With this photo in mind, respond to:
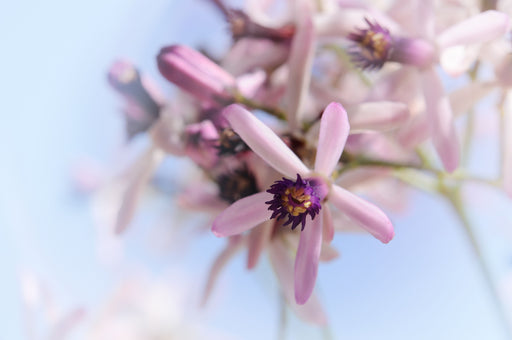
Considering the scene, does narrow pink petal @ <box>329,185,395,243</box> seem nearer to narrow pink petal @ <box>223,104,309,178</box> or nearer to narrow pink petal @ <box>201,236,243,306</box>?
narrow pink petal @ <box>223,104,309,178</box>

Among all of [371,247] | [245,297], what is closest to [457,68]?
[371,247]

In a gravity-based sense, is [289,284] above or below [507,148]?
below

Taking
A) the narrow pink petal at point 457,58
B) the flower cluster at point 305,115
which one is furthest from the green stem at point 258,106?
the narrow pink petal at point 457,58

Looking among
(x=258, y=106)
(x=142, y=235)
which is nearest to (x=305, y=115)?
(x=258, y=106)

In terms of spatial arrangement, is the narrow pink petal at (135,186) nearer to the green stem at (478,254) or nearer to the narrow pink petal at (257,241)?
the narrow pink petal at (257,241)

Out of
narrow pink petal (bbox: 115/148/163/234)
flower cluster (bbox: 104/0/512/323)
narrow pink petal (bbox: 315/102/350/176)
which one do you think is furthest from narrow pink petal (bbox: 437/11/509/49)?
narrow pink petal (bbox: 115/148/163/234)

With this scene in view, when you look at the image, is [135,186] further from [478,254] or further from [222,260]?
[478,254]

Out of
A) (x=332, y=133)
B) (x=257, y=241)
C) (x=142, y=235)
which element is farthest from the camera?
(x=142, y=235)
